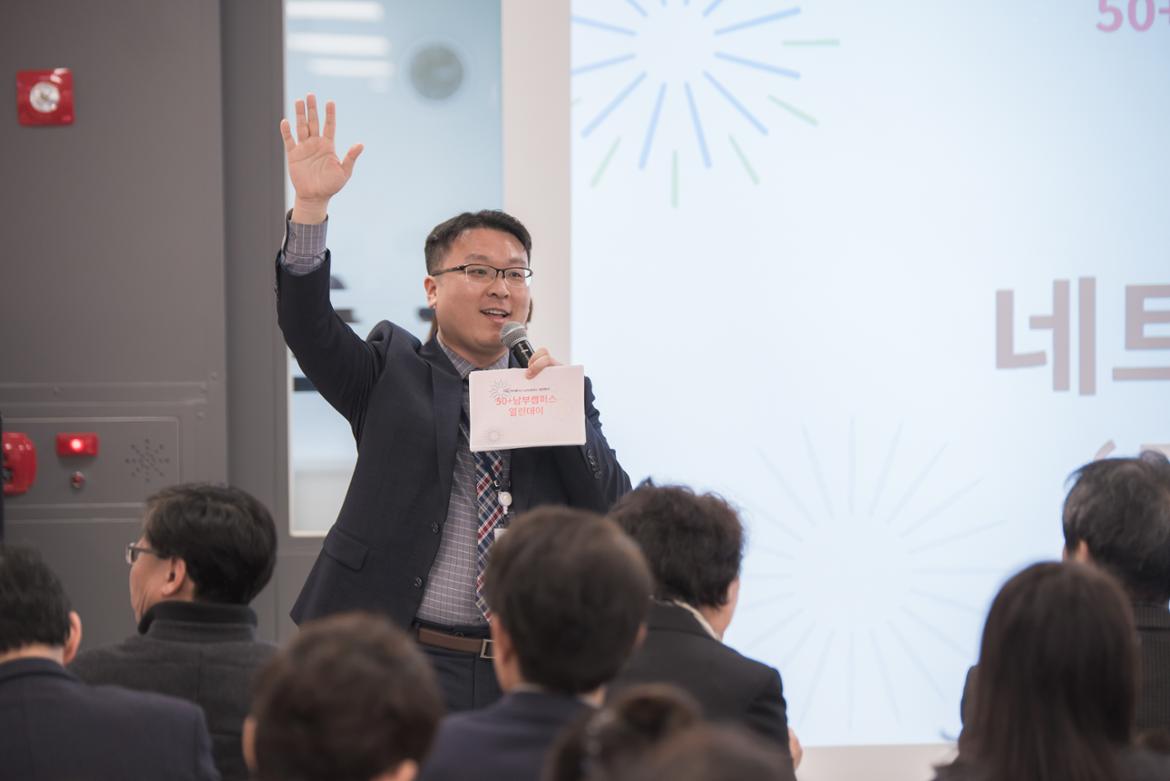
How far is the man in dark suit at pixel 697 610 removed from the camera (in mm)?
1722

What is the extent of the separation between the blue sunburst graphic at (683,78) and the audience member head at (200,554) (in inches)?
63.3

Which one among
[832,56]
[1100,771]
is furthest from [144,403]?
[1100,771]

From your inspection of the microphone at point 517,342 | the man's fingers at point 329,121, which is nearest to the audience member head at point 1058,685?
the microphone at point 517,342

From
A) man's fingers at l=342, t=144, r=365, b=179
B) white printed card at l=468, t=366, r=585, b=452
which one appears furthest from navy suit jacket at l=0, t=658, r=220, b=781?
man's fingers at l=342, t=144, r=365, b=179

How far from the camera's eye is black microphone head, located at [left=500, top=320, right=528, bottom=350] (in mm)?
2305

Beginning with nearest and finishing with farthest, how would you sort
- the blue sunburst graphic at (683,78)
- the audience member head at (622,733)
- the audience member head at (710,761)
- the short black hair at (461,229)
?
1. the audience member head at (710,761)
2. the audience member head at (622,733)
3. the short black hair at (461,229)
4. the blue sunburst graphic at (683,78)

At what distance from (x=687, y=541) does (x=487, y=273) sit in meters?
0.79

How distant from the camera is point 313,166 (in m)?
2.20

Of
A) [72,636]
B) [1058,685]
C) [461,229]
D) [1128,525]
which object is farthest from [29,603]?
[1128,525]

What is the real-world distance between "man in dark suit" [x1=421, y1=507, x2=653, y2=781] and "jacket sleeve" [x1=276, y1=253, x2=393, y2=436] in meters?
0.90

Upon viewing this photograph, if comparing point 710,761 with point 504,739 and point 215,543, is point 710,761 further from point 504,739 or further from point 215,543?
point 215,543

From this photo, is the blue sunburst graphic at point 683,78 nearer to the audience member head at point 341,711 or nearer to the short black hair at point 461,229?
the short black hair at point 461,229

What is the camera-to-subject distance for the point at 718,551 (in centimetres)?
185

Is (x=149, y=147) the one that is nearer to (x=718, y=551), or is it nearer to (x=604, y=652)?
(x=718, y=551)
